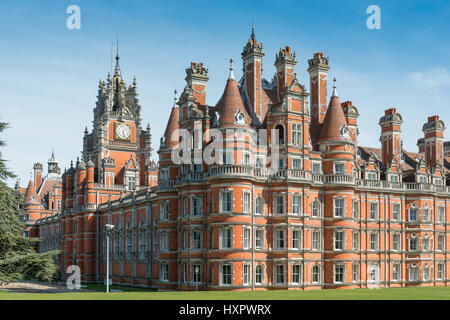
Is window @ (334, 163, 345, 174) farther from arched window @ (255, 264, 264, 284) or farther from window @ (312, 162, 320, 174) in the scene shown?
arched window @ (255, 264, 264, 284)

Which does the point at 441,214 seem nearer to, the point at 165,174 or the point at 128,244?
the point at 165,174

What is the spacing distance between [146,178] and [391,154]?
38.1m

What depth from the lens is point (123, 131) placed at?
99.5 m

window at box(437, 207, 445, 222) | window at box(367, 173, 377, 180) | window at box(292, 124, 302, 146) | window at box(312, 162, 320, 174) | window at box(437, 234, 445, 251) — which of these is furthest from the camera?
window at box(437, 207, 445, 222)

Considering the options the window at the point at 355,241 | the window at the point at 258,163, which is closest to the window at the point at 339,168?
the window at the point at 355,241

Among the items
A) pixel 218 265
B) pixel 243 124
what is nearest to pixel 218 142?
pixel 243 124

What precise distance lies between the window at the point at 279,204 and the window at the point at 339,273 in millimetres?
8717

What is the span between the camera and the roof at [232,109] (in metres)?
57.8

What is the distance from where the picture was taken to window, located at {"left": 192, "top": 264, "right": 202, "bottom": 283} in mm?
58097

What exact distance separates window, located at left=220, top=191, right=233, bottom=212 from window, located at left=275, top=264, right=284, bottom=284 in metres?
7.89

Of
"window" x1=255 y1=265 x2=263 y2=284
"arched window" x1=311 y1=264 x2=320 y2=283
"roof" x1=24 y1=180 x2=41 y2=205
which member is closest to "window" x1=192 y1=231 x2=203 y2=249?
"window" x1=255 y1=265 x2=263 y2=284

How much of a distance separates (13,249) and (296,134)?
93.3 feet

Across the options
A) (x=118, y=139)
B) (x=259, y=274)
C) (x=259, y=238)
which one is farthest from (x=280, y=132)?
(x=118, y=139)
